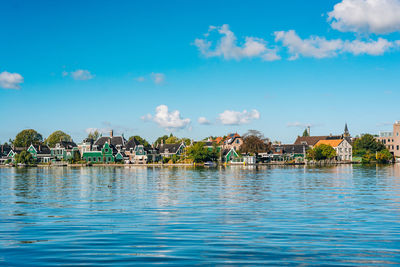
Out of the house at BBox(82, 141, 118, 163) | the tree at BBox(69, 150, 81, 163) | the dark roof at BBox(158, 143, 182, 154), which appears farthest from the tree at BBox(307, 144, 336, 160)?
the tree at BBox(69, 150, 81, 163)

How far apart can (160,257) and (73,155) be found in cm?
12845

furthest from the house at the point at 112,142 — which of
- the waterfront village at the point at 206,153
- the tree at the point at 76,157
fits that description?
the tree at the point at 76,157

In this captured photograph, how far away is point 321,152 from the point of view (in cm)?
12562

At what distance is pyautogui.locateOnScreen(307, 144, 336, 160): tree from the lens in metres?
125

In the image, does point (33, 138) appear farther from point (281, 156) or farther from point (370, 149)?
point (370, 149)

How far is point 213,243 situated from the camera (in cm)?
1269

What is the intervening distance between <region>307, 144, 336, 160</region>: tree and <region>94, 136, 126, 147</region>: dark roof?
5837 centimetres

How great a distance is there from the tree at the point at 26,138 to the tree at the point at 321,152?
10063cm

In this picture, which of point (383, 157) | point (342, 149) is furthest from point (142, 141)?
point (383, 157)

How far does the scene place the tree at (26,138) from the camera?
515 ft

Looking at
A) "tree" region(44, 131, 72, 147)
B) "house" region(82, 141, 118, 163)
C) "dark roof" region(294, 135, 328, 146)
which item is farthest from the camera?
"tree" region(44, 131, 72, 147)

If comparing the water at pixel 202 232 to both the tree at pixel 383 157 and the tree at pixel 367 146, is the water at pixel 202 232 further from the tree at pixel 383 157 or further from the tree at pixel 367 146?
the tree at pixel 367 146

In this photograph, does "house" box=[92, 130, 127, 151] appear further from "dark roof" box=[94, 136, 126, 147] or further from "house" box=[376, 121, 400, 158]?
"house" box=[376, 121, 400, 158]

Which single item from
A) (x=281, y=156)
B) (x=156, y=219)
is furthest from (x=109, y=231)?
(x=281, y=156)
